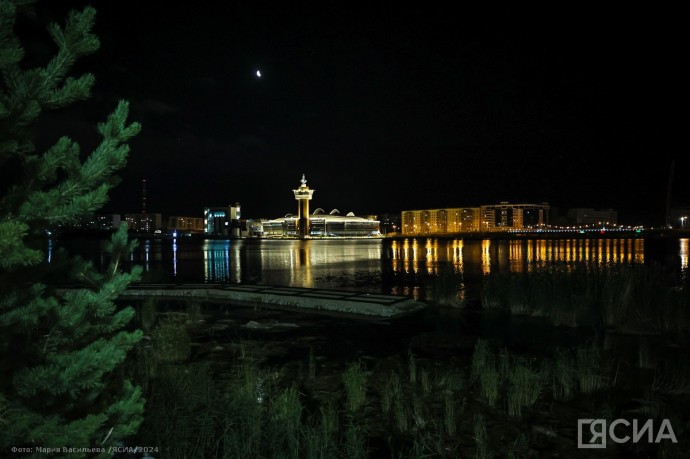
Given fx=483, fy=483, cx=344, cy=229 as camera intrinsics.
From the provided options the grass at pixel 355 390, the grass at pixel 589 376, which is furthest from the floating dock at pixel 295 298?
the grass at pixel 355 390

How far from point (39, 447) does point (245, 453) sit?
261 cm

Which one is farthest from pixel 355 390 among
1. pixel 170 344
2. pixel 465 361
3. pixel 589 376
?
pixel 170 344

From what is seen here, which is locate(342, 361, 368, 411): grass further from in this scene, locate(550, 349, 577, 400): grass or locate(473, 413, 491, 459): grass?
locate(550, 349, 577, 400): grass

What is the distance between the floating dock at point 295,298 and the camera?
652 inches

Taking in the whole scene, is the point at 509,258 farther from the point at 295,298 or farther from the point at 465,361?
the point at 465,361

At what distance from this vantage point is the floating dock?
16.6 meters

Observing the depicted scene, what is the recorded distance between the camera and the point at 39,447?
3277mm

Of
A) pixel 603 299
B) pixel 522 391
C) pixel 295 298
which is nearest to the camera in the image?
pixel 522 391

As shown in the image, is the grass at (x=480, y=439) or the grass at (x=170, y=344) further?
the grass at (x=170, y=344)

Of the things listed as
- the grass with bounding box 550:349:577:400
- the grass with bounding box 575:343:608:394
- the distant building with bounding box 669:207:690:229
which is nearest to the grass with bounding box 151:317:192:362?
the grass with bounding box 550:349:577:400

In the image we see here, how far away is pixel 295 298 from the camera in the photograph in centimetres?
1814

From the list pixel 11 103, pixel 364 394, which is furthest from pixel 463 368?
pixel 11 103

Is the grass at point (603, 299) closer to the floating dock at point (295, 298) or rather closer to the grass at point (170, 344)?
the floating dock at point (295, 298)

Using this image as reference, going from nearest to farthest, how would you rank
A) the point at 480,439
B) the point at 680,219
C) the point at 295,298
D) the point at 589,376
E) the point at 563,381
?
1. the point at 480,439
2. the point at 563,381
3. the point at 589,376
4. the point at 295,298
5. the point at 680,219
